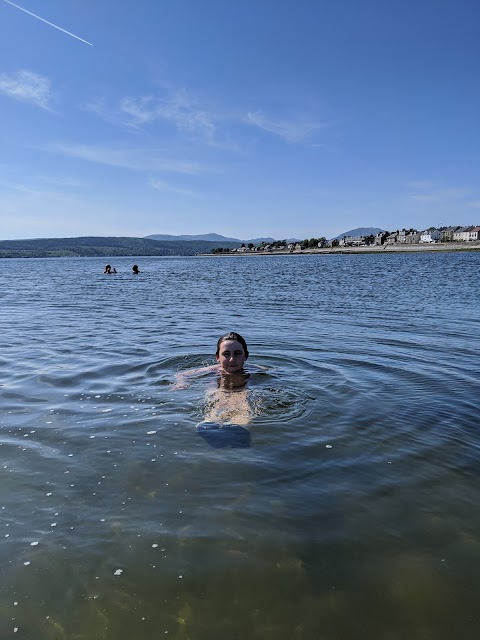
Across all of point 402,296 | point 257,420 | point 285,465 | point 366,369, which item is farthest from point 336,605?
point 402,296

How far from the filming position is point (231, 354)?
9156 mm

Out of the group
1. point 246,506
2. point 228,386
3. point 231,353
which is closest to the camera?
point 246,506

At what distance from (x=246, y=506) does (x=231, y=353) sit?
15.0 feet

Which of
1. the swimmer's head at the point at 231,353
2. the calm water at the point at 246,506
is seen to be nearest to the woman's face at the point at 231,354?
the swimmer's head at the point at 231,353

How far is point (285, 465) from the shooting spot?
221 inches

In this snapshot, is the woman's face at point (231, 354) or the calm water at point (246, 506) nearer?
the calm water at point (246, 506)

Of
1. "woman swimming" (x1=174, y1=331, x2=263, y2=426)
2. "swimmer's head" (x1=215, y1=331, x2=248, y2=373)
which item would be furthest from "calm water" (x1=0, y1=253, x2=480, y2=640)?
"swimmer's head" (x1=215, y1=331, x2=248, y2=373)

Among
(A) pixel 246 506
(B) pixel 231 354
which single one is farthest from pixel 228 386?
(A) pixel 246 506

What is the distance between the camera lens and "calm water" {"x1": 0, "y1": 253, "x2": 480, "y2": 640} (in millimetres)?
3426

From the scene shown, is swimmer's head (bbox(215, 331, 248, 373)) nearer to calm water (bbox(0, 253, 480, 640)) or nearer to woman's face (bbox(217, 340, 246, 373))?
woman's face (bbox(217, 340, 246, 373))

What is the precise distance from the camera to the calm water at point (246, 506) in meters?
3.43

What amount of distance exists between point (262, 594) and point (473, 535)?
197 cm

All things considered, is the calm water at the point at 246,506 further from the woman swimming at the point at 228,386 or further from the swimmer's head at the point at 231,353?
the swimmer's head at the point at 231,353

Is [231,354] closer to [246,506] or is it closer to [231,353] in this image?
[231,353]
